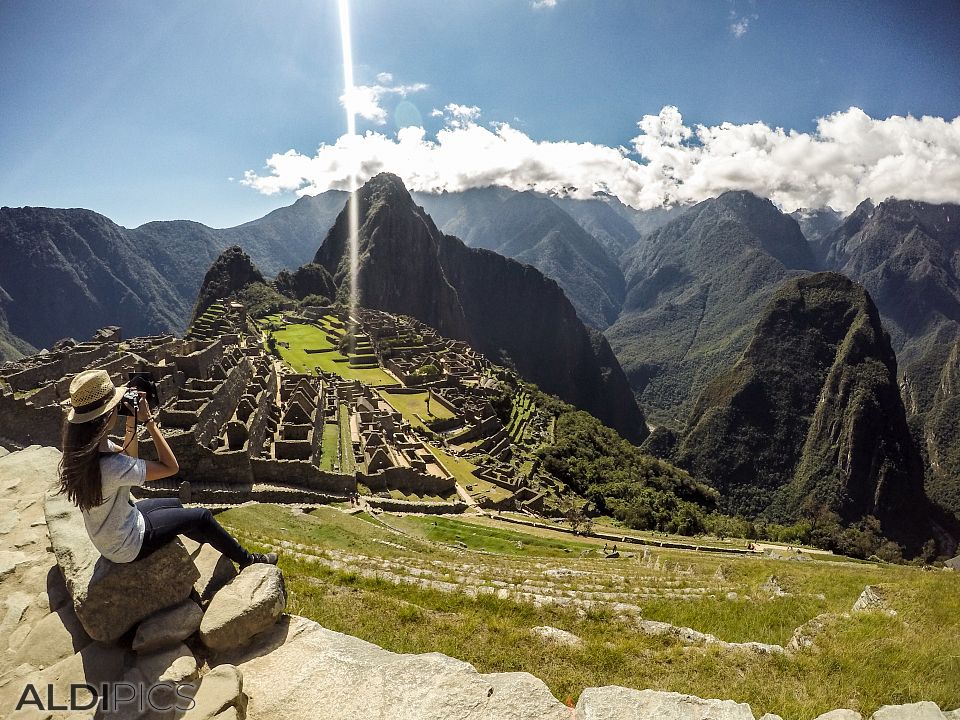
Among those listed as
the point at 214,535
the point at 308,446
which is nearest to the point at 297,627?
the point at 214,535

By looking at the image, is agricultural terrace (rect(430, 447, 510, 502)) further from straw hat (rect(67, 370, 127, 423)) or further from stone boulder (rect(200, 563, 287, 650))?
straw hat (rect(67, 370, 127, 423))

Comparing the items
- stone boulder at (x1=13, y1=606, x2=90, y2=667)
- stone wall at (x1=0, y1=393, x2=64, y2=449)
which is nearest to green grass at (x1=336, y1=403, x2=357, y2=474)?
stone wall at (x1=0, y1=393, x2=64, y2=449)

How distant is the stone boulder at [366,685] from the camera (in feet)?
15.9

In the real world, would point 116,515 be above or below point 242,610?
above

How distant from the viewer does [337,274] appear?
194000mm

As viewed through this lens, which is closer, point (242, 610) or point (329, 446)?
point (242, 610)

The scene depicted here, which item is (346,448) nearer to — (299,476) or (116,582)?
(299,476)

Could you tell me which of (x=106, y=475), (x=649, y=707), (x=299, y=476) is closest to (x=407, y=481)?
(x=299, y=476)

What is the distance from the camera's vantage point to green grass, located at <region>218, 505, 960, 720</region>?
6406 millimetres

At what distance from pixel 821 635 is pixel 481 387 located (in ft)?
198

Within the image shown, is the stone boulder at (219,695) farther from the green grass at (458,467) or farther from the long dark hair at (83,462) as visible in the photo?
the green grass at (458,467)

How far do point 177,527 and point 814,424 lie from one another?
18321 centimetres

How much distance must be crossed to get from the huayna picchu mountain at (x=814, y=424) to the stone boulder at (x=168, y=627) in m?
134

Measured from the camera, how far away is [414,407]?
55.8m
